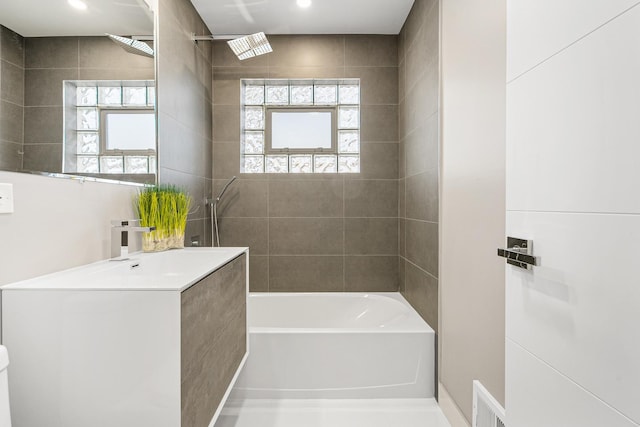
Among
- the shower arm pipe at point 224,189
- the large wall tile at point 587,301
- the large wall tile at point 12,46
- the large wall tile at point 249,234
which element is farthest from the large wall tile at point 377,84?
the large wall tile at point 12,46

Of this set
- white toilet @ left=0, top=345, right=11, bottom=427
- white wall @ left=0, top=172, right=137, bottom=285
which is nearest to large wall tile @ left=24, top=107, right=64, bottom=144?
white wall @ left=0, top=172, right=137, bottom=285

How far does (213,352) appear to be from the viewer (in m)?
1.27

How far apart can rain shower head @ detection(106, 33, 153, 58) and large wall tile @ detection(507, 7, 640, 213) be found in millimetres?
1688

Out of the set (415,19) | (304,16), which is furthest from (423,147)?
(304,16)

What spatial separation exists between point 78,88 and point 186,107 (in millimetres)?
1106

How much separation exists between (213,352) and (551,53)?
136cm

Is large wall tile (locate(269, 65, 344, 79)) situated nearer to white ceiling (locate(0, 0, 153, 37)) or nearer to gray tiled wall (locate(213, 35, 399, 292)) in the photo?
gray tiled wall (locate(213, 35, 399, 292))

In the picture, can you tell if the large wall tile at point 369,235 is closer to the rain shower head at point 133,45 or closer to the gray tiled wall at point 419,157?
the gray tiled wall at point 419,157

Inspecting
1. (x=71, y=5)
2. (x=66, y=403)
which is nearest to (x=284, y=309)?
(x=66, y=403)

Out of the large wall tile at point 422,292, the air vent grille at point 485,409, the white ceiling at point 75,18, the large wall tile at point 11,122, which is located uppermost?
the white ceiling at point 75,18

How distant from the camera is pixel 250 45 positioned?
259 centimetres

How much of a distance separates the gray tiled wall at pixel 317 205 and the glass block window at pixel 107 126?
3.70ft

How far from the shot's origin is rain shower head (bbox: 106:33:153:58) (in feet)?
5.46

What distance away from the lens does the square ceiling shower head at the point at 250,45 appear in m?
2.53
